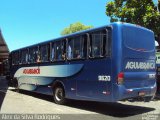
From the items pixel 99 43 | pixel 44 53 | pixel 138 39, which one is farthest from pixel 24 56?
pixel 138 39

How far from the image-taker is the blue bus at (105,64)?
460 inches

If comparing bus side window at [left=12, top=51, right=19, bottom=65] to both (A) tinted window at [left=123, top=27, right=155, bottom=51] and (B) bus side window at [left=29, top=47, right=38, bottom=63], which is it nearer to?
(B) bus side window at [left=29, top=47, right=38, bottom=63]

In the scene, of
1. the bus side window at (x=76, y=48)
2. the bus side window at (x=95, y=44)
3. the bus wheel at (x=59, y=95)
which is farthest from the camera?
the bus wheel at (x=59, y=95)

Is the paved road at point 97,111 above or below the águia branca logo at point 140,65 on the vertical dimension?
below

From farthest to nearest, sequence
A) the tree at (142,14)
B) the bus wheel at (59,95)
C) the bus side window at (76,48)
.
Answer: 1. the tree at (142,14)
2. the bus wheel at (59,95)
3. the bus side window at (76,48)

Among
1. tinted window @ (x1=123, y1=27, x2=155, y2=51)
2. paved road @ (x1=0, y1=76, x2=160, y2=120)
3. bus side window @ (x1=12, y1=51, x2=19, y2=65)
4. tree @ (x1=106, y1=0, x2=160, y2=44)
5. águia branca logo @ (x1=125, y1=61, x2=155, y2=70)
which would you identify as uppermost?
tree @ (x1=106, y1=0, x2=160, y2=44)

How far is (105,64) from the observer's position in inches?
470

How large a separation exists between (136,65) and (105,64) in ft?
3.85

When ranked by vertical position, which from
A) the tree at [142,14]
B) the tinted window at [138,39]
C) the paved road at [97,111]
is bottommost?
the paved road at [97,111]

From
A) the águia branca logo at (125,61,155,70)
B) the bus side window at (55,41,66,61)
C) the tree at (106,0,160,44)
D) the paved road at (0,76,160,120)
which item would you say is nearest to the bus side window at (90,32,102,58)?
the águia branca logo at (125,61,155,70)

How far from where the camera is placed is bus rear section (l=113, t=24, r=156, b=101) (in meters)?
11.7

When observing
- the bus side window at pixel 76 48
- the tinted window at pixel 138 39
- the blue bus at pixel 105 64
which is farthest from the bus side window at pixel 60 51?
the tinted window at pixel 138 39

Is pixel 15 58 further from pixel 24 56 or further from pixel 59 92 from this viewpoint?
pixel 59 92

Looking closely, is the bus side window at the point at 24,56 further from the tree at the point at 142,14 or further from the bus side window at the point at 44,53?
the tree at the point at 142,14
